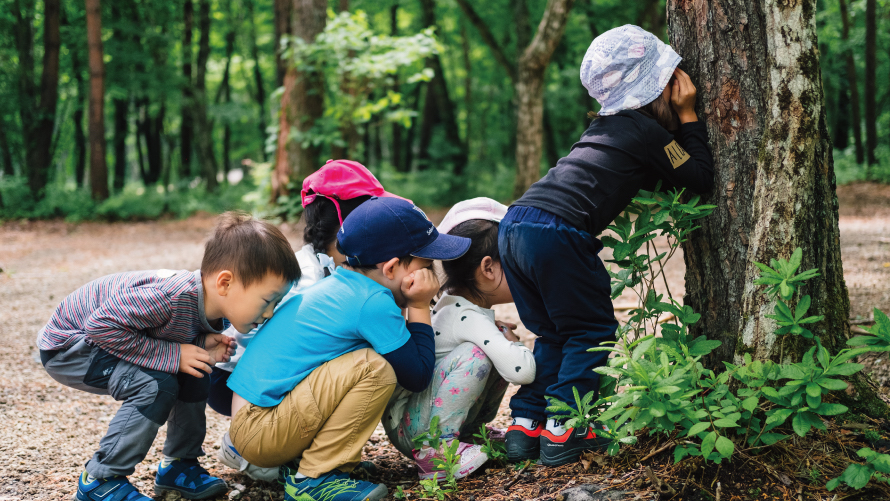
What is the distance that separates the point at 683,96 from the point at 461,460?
1.56 m

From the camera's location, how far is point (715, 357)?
2.31 meters

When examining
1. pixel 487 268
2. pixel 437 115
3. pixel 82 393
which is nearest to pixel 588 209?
pixel 487 268

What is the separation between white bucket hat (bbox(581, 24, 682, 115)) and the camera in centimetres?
230

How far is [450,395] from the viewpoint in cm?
234

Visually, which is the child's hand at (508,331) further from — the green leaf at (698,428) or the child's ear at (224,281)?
the child's ear at (224,281)

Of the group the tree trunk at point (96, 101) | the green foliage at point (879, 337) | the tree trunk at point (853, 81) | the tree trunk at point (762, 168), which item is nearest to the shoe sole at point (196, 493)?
the tree trunk at point (762, 168)

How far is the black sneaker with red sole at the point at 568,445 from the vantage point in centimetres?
217

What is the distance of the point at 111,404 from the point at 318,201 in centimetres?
181

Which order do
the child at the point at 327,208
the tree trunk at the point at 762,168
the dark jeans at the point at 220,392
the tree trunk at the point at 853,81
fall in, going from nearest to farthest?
the tree trunk at the point at 762,168
the dark jeans at the point at 220,392
the child at the point at 327,208
the tree trunk at the point at 853,81

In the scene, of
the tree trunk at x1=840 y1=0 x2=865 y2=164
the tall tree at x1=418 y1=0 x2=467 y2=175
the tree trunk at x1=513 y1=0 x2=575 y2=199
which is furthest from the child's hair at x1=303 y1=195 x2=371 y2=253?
the tree trunk at x1=840 y1=0 x2=865 y2=164

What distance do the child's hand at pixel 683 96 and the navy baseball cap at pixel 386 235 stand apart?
98 centimetres

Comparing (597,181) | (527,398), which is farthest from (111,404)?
(597,181)

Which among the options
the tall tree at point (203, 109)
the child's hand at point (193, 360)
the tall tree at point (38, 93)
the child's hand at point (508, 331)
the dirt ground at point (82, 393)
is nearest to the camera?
the child's hand at point (193, 360)

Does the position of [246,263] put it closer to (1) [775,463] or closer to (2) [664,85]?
(2) [664,85]
